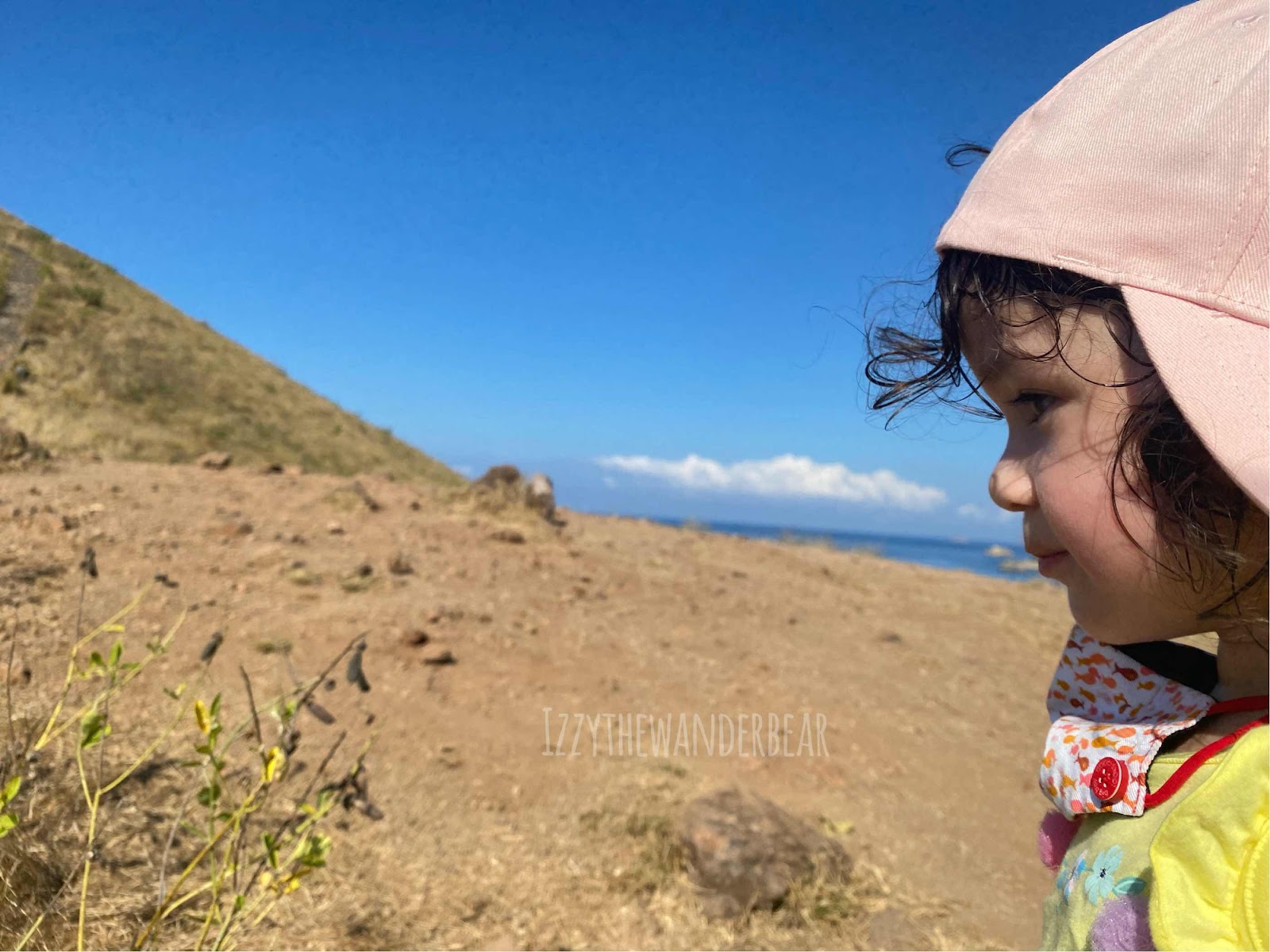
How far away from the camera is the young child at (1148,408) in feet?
2.54

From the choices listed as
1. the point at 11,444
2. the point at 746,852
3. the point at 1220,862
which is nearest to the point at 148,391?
the point at 11,444

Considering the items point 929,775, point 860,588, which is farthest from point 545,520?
point 929,775

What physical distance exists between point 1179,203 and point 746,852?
2.43m

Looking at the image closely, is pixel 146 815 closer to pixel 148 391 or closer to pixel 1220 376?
pixel 1220 376

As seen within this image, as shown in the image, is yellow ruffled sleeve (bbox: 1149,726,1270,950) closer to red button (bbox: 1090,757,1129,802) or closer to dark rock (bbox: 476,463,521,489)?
red button (bbox: 1090,757,1129,802)

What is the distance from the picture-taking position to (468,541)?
6230mm

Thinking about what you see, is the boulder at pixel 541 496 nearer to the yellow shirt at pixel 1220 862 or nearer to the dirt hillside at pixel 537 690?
the dirt hillside at pixel 537 690

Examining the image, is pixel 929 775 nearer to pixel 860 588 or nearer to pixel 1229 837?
pixel 1229 837

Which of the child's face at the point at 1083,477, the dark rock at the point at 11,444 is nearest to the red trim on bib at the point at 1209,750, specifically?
the child's face at the point at 1083,477

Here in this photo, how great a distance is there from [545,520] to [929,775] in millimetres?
4676

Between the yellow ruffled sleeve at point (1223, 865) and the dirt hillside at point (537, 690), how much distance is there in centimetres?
201

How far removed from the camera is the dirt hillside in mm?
2646

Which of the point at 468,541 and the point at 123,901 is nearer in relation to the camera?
the point at 123,901

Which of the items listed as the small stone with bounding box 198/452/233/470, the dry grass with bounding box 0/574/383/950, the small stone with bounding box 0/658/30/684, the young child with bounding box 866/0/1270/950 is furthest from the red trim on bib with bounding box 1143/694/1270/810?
the small stone with bounding box 198/452/233/470
